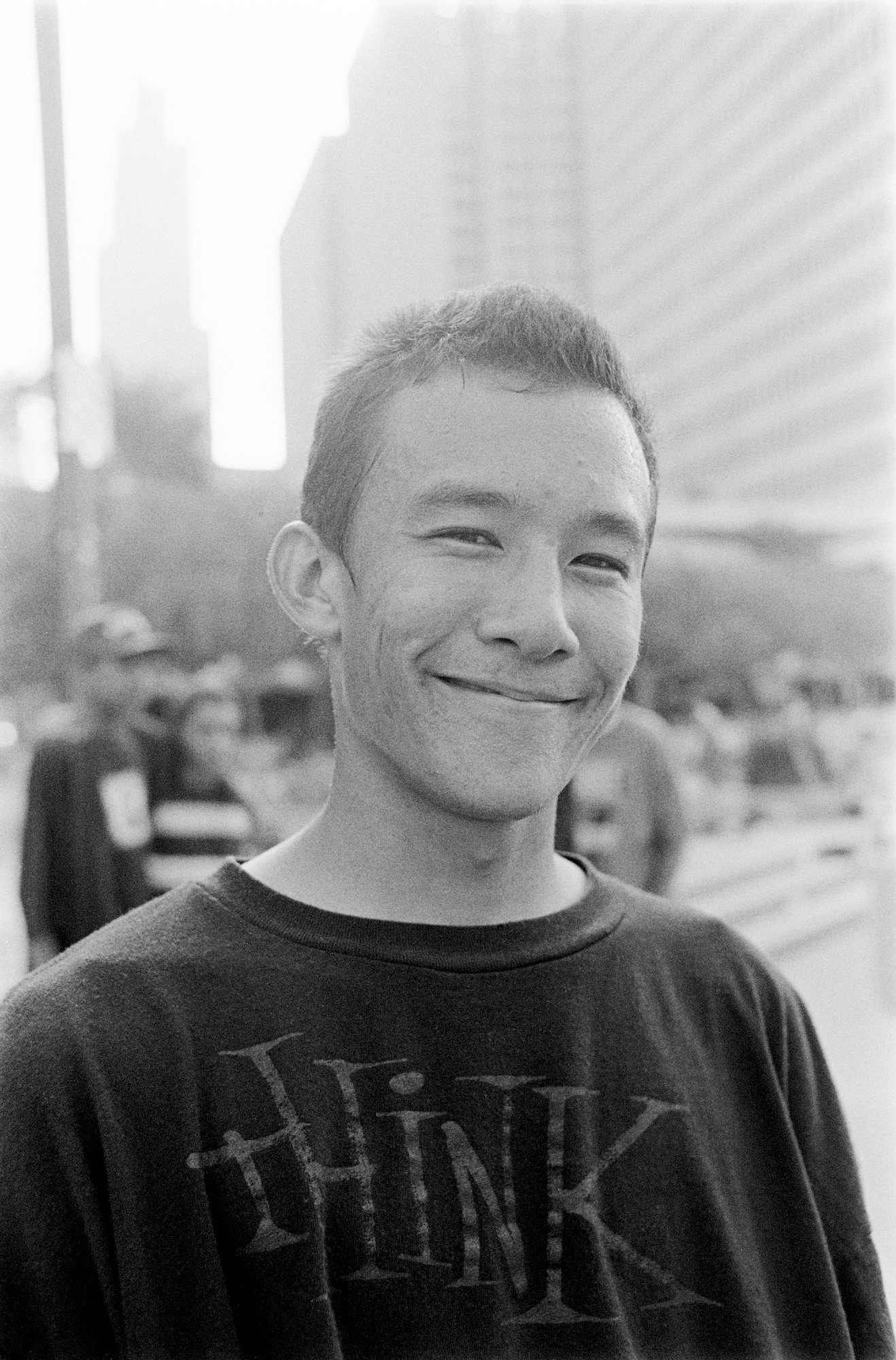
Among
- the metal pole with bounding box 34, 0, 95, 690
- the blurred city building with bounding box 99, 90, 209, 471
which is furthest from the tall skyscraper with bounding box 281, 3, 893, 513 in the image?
the metal pole with bounding box 34, 0, 95, 690

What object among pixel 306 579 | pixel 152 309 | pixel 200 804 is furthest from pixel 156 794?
pixel 152 309

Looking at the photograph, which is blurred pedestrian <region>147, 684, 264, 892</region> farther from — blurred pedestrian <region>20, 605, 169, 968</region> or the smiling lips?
the smiling lips

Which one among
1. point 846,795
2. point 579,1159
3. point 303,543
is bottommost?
point 846,795

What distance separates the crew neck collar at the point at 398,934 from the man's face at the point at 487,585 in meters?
0.11

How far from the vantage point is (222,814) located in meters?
4.44

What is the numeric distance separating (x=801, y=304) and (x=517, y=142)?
17.2 m

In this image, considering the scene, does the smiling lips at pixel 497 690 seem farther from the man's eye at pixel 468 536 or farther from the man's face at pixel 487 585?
the man's eye at pixel 468 536

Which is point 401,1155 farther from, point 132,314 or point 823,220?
point 823,220

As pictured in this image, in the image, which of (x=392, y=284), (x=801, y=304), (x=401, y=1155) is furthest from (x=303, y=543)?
(x=801, y=304)

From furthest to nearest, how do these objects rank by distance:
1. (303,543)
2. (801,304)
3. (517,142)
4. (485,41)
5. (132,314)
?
(517,142), (801,304), (485,41), (132,314), (303,543)

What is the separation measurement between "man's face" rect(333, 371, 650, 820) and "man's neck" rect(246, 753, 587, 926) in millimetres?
36

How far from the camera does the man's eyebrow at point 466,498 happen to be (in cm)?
114

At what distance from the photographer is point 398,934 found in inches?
45.5

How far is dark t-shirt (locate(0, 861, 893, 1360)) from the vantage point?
1.03m
